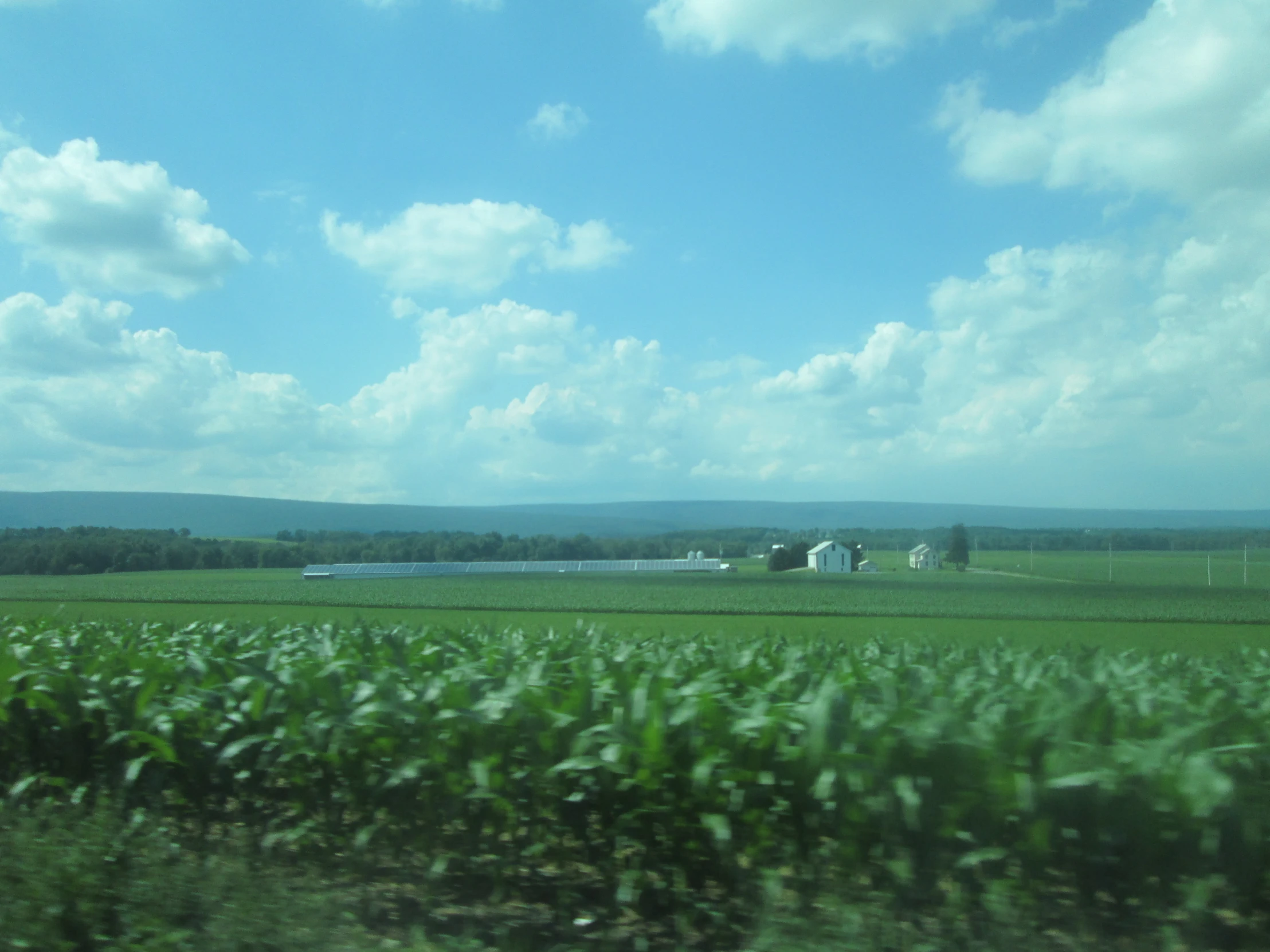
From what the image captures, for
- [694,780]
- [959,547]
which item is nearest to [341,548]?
[959,547]

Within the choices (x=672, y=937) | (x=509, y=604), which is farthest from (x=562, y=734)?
(x=509, y=604)

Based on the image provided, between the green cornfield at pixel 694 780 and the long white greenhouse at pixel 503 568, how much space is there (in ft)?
49.6

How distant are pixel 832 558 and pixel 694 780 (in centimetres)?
1679

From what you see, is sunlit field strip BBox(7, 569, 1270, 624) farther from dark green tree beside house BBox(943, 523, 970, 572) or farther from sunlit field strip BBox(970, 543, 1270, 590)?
dark green tree beside house BBox(943, 523, 970, 572)

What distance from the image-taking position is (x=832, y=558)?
64.5ft

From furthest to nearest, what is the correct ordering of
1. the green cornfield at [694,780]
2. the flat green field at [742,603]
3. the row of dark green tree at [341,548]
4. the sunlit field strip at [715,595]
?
1. the row of dark green tree at [341,548]
2. the sunlit field strip at [715,595]
3. the flat green field at [742,603]
4. the green cornfield at [694,780]

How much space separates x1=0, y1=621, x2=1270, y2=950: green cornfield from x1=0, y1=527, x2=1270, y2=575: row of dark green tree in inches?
485

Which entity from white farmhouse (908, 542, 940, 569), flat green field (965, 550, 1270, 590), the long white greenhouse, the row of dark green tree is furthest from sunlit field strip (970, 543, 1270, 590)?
the long white greenhouse

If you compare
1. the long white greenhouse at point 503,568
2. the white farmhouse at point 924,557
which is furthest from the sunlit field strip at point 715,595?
the long white greenhouse at point 503,568

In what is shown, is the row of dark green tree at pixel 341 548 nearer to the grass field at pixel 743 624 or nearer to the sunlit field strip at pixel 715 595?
the sunlit field strip at pixel 715 595

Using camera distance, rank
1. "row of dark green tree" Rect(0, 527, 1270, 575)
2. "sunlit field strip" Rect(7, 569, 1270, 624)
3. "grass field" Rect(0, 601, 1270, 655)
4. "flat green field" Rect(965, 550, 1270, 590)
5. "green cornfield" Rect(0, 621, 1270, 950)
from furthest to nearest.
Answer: "row of dark green tree" Rect(0, 527, 1270, 575) → "flat green field" Rect(965, 550, 1270, 590) → "sunlit field strip" Rect(7, 569, 1270, 624) → "grass field" Rect(0, 601, 1270, 655) → "green cornfield" Rect(0, 621, 1270, 950)

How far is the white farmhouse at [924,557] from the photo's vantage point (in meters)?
16.0

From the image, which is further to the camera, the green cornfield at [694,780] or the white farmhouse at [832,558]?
the white farmhouse at [832,558]

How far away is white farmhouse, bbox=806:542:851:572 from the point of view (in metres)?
19.4
